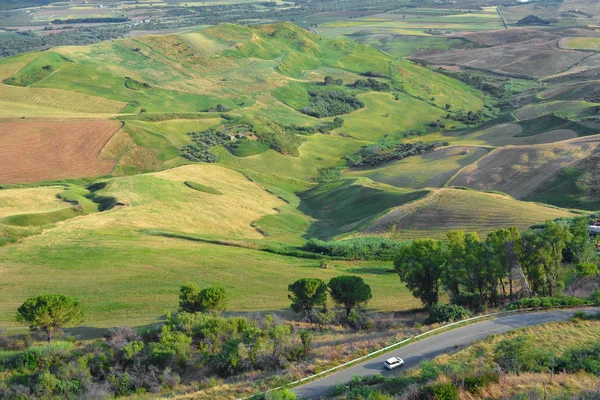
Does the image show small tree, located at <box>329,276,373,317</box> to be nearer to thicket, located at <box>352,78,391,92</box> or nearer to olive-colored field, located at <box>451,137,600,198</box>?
olive-colored field, located at <box>451,137,600,198</box>

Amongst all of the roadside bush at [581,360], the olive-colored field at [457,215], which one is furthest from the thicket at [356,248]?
the roadside bush at [581,360]

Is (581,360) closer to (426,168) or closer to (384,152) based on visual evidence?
(426,168)

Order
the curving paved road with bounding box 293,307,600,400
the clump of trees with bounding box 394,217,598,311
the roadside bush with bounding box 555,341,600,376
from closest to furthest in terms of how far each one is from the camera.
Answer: the roadside bush with bounding box 555,341,600,376 → the curving paved road with bounding box 293,307,600,400 → the clump of trees with bounding box 394,217,598,311

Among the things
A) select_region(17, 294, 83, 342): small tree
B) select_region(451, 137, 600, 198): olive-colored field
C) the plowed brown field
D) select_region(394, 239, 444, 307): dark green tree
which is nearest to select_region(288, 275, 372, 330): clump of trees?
select_region(394, 239, 444, 307): dark green tree

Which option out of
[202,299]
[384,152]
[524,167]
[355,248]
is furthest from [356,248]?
[384,152]

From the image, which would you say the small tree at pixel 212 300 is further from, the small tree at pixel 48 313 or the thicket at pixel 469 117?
the thicket at pixel 469 117

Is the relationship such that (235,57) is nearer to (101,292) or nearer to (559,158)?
(559,158)
